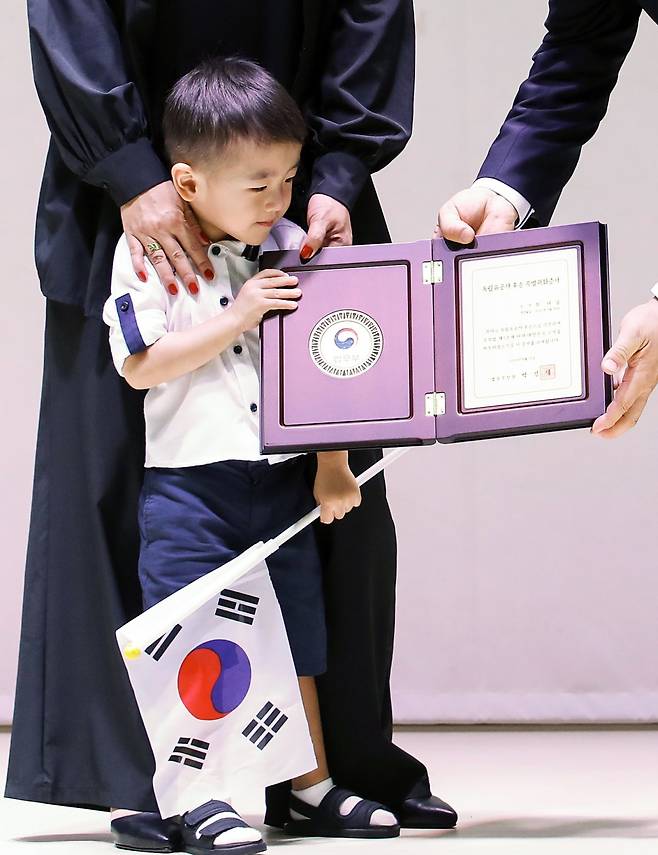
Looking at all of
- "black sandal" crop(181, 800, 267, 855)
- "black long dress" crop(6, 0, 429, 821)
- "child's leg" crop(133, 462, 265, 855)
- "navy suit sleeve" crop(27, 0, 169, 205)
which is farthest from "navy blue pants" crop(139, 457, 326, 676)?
"navy suit sleeve" crop(27, 0, 169, 205)

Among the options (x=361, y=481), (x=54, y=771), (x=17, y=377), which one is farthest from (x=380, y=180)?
(x=54, y=771)

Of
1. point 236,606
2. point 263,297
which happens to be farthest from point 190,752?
point 263,297

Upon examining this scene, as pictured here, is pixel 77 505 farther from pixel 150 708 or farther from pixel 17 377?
pixel 17 377

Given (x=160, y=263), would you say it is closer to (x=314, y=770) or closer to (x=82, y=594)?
(x=82, y=594)

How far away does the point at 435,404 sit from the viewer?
1576 mm

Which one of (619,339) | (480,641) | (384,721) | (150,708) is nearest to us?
(619,339)

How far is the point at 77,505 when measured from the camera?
71.9 inches

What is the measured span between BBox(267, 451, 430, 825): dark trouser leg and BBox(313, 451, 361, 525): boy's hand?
115mm

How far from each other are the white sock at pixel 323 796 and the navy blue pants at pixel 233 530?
171 millimetres

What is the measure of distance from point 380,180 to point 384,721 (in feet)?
5.26

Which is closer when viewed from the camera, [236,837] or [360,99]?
[236,837]

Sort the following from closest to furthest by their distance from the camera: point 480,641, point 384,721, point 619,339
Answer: point 619,339 → point 384,721 → point 480,641

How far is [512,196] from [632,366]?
391mm

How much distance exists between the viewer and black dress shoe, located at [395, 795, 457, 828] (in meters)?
1.81
